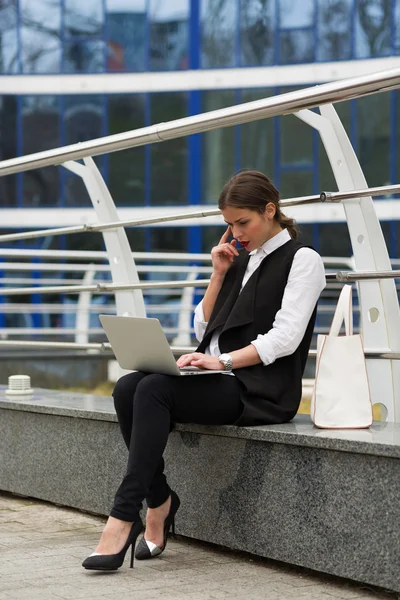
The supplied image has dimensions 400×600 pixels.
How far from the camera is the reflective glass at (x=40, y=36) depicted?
23.4 metres

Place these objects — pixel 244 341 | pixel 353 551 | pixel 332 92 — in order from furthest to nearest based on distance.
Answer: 1. pixel 244 341
2. pixel 332 92
3. pixel 353 551

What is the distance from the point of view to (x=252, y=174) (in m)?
3.81

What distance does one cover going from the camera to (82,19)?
23641mm

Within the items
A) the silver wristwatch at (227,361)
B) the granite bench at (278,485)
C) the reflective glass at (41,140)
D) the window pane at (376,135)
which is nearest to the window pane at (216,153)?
the window pane at (376,135)

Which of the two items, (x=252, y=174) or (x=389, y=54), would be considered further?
(x=389, y=54)

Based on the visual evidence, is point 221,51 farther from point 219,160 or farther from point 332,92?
point 332,92

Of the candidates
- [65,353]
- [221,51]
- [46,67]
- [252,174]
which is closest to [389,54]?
[221,51]

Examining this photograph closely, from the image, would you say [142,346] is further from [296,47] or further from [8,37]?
[8,37]

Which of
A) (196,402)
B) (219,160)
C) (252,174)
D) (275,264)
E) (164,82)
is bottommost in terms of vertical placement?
(196,402)

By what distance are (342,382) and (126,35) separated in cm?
2096

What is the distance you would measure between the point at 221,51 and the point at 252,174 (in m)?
19.6

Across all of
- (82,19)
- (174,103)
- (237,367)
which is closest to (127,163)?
(174,103)

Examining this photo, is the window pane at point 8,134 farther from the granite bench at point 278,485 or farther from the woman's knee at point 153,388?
Result: the woman's knee at point 153,388

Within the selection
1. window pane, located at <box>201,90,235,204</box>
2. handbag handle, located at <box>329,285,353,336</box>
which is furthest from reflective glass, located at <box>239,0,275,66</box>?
handbag handle, located at <box>329,285,353,336</box>
